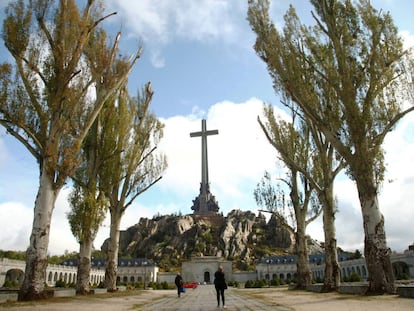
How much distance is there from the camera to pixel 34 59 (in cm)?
1528

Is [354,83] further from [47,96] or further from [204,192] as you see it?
[204,192]

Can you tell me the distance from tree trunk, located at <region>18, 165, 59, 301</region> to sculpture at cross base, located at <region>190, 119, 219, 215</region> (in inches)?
2494

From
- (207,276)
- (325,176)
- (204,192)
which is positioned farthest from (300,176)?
(204,192)

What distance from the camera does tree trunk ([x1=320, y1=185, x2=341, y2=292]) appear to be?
57.0 ft

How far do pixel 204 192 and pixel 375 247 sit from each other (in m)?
79.0

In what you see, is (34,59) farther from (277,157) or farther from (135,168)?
(277,157)

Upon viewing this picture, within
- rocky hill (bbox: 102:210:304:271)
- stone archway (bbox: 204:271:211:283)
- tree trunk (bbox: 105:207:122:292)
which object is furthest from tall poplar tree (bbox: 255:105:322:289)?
rocky hill (bbox: 102:210:304:271)

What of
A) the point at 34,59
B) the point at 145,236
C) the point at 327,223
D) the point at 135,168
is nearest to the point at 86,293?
the point at 135,168

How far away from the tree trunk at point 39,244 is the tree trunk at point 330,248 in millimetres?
13701

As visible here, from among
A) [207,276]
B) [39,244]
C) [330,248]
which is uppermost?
[39,244]

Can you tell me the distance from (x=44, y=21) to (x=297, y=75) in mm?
12373

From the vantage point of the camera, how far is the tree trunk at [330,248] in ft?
57.0

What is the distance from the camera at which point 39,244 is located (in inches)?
525

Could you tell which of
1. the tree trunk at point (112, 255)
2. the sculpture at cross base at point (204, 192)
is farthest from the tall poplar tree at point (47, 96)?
the sculpture at cross base at point (204, 192)
